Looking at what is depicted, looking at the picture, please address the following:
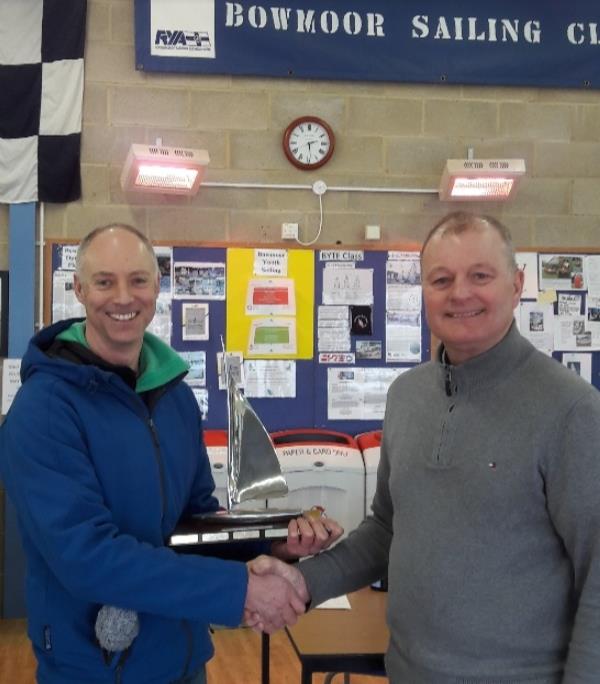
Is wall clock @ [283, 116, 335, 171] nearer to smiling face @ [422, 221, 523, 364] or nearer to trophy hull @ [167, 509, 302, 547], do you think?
trophy hull @ [167, 509, 302, 547]

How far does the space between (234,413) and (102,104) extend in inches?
113

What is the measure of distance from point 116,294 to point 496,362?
83 cm

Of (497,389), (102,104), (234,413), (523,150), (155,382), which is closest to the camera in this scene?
(497,389)

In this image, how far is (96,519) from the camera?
1596mm

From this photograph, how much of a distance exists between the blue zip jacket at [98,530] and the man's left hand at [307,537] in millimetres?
272

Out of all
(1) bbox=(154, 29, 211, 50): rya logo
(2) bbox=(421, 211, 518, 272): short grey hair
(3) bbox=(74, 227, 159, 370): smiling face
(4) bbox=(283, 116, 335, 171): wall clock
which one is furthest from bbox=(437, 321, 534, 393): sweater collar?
(1) bbox=(154, 29, 211, 50): rya logo

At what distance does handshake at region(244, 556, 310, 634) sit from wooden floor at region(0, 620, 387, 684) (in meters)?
1.81

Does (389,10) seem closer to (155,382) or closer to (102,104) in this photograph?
(102,104)

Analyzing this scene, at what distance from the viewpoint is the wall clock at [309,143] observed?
14.8ft

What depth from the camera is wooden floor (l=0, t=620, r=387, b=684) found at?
3535 mm

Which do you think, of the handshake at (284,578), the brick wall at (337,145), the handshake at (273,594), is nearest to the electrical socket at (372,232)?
the brick wall at (337,145)

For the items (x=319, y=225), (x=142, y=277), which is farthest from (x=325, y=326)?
(x=142, y=277)

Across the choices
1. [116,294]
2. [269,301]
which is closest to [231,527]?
[116,294]

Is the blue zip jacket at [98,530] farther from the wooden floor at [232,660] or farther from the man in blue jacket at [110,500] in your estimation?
the wooden floor at [232,660]
